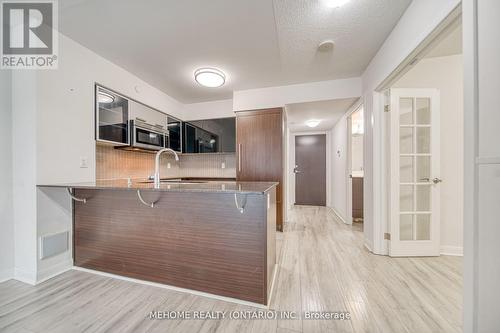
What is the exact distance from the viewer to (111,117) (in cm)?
249

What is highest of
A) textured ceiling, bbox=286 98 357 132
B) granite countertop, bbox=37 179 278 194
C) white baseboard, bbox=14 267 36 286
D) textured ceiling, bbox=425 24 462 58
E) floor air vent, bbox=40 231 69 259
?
textured ceiling, bbox=425 24 462 58

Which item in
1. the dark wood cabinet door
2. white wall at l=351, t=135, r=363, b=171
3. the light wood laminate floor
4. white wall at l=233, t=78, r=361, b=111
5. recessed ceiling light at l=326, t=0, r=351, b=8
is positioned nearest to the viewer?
the light wood laminate floor

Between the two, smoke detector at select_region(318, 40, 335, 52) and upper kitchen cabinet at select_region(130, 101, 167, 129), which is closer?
smoke detector at select_region(318, 40, 335, 52)

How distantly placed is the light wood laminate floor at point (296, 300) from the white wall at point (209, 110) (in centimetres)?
308

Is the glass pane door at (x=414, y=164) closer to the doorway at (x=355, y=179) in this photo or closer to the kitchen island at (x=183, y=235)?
the doorway at (x=355, y=179)

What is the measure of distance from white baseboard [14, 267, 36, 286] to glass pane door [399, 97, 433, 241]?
4088 millimetres

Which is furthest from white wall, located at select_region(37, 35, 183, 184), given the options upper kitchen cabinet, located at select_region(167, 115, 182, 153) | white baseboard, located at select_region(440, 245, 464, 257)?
white baseboard, located at select_region(440, 245, 464, 257)

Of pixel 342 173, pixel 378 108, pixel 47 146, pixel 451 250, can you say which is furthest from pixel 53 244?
pixel 342 173

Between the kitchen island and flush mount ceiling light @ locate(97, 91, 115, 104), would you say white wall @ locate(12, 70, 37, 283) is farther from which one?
flush mount ceiling light @ locate(97, 91, 115, 104)

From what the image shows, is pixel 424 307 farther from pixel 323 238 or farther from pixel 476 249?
pixel 323 238

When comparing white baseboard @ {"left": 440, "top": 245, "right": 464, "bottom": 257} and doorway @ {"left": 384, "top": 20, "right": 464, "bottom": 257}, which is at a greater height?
doorway @ {"left": 384, "top": 20, "right": 464, "bottom": 257}

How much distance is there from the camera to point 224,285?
1.57 metres

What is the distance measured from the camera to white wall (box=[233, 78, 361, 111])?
3070 millimetres

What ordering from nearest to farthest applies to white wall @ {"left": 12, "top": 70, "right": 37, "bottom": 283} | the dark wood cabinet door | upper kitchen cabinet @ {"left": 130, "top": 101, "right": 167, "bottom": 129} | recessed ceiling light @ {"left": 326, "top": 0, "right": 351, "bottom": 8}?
recessed ceiling light @ {"left": 326, "top": 0, "right": 351, "bottom": 8}
white wall @ {"left": 12, "top": 70, "right": 37, "bottom": 283}
upper kitchen cabinet @ {"left": 130, "top": 101, "right": 167, "bottom": 129}
the dark wood cabinet door
